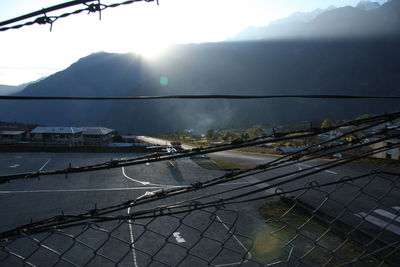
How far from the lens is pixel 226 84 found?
140375 millimetres

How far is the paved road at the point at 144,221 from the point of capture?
7.64 meters

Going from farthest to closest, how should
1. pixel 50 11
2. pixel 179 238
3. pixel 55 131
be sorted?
pixel 55 131, pixel 179 238, pixel 50 11

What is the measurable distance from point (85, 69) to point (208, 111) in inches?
4033

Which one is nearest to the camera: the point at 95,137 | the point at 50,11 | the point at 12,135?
the point at 50,11

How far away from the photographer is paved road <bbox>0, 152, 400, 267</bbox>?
764 cm

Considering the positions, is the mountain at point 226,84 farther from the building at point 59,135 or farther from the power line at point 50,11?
the power line at point 50,11

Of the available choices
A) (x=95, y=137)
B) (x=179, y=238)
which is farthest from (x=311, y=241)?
(x=95, y=137)

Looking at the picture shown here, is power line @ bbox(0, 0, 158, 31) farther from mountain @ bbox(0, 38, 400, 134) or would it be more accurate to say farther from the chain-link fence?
mountain @ bbox(0, 38, 400, 134)

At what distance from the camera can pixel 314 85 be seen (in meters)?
136

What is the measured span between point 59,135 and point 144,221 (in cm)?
3587

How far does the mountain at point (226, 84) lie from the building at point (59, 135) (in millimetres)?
68163

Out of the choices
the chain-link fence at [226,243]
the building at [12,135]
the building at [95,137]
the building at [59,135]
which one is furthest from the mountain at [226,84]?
the chain-link fence at [226,243]

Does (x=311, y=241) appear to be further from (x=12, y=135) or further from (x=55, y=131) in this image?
(x=12, y=135)

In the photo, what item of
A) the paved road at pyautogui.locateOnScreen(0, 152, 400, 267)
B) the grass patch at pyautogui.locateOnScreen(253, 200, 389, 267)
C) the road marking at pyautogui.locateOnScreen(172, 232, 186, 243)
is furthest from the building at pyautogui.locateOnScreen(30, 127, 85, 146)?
the grass patch at pyautogui.locateOnScreen(253, 200, 389, 267)
